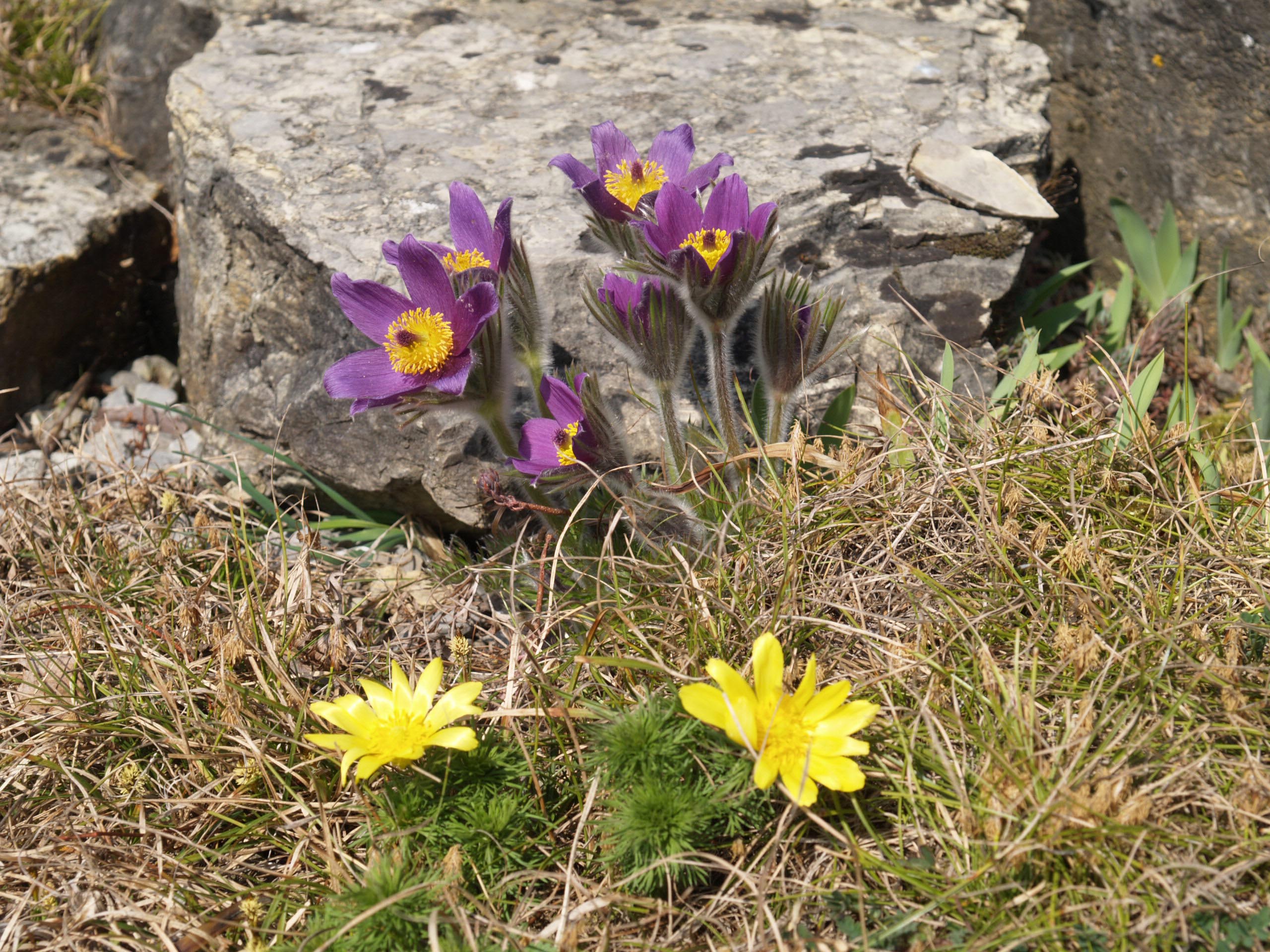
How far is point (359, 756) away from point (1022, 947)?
3.78 ft

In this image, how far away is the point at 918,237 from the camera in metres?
2.78

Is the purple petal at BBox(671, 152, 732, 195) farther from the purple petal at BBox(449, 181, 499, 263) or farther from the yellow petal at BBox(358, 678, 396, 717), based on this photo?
the yellow petal at BBox(358, 678, 396, 717)

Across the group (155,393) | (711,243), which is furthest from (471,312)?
(155,393)

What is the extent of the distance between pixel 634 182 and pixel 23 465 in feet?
6.97

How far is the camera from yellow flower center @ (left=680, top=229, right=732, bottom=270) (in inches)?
79.9

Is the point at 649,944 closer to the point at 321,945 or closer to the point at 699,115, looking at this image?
the point at 321,945

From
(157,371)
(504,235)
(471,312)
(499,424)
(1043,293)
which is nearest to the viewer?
(471,312)

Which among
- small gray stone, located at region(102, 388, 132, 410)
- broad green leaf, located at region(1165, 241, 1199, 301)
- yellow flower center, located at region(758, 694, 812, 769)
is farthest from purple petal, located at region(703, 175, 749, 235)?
small gray stone, located at region(102, 388, 132, 410)

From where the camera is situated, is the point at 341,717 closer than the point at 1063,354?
Yes

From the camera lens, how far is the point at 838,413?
2.61 meters

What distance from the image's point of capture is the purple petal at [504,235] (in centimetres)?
203

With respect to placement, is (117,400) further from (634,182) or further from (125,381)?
(634,182)

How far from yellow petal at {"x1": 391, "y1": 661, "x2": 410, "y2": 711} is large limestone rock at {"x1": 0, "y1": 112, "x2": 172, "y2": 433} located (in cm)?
193

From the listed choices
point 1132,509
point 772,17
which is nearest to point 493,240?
point 1132,509
